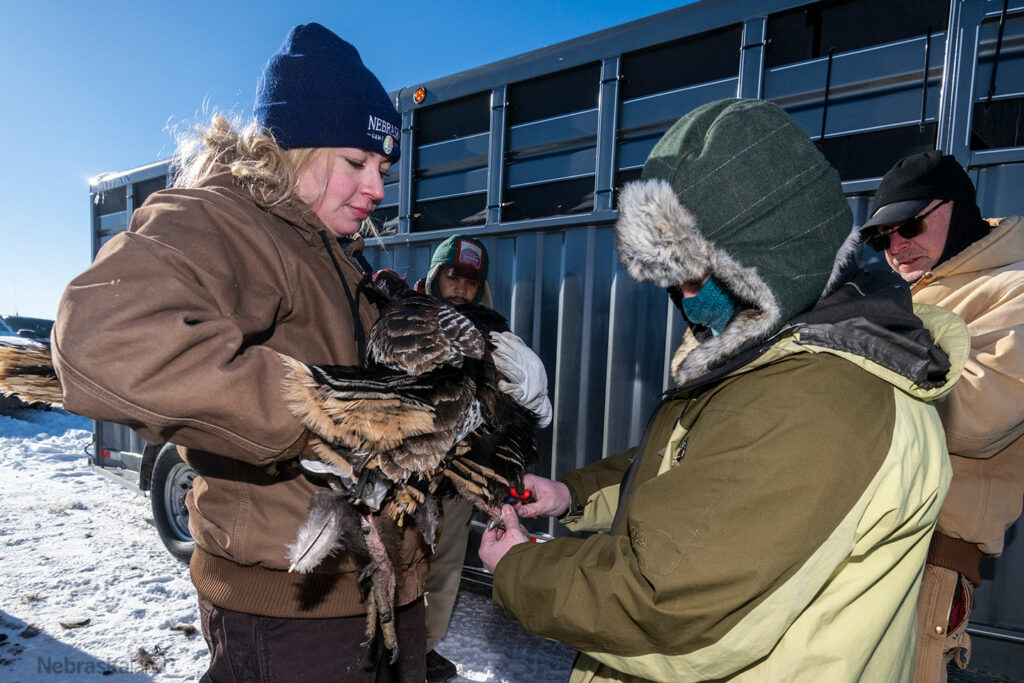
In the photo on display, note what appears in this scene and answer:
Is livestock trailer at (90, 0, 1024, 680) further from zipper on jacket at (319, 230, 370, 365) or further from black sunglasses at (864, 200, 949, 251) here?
zipper on jacket at (319, 230, 370, 365)

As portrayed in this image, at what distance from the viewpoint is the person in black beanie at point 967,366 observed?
1743 millimetres

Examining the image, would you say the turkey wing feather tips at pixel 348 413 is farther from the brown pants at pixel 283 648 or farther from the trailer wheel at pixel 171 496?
the trailer wheel at pixel 171 496

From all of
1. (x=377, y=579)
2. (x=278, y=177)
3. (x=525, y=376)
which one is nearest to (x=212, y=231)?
(x=278, y=177)

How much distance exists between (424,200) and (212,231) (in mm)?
3197

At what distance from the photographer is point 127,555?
465cm

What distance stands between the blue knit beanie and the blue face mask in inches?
38.5

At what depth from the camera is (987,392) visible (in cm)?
172

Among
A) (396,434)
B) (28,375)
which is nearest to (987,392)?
Result: (396,434)

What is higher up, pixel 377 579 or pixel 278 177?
pixel 278 177

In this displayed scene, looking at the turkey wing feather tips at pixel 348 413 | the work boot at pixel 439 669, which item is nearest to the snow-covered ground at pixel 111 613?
the work boot at pixel 439 669

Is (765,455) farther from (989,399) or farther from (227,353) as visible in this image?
(989,399)

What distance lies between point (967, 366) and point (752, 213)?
1363mm

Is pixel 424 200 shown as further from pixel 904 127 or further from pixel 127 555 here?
pixel 127 555

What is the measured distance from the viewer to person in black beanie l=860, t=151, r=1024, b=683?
1.74 meters
